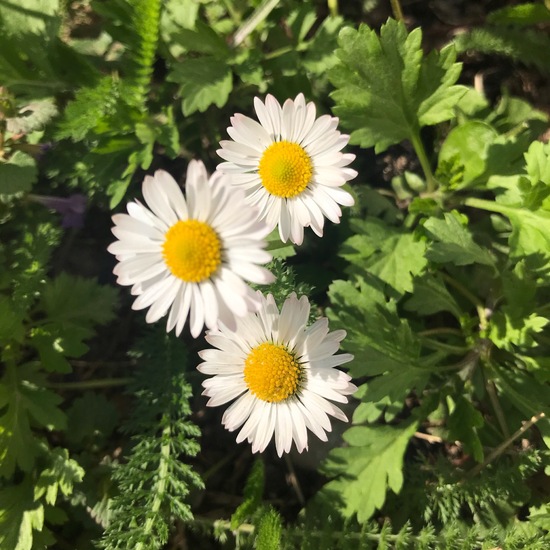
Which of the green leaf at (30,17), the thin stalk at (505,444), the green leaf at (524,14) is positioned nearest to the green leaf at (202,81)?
the green leaf at (30,17)

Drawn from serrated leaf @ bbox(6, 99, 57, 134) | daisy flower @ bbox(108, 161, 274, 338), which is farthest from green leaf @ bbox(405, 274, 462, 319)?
serrated leaf @ bbox(6, 99, 57, 134)

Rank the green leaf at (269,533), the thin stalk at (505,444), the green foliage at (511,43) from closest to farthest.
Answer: the green leaf at (269,533)
the thin stalk at (505,444)
the green foliage at (511,43)

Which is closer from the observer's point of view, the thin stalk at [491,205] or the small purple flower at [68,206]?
the thin stalk at [491,205]

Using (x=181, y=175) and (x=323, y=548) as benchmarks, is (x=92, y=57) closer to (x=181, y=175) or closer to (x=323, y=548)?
(x=181, y=175)

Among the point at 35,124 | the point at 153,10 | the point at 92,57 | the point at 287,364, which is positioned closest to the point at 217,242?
the point at 287,364

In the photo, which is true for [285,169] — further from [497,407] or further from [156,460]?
[497,407]

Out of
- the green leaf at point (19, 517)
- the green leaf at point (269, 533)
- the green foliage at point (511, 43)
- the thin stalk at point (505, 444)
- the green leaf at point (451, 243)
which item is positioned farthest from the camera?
the green foliage at point (511, 43)

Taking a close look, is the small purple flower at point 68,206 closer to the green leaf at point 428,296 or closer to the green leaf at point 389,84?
the green leaf at point 389,84
